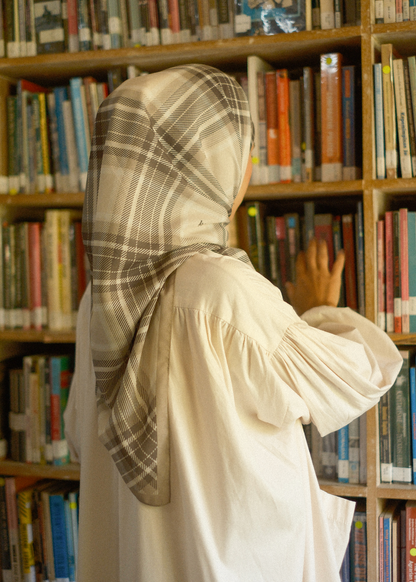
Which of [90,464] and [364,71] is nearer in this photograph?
[90,464]

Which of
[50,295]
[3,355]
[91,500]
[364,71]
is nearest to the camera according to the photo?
[91,500]

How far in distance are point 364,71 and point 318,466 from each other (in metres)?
1.03

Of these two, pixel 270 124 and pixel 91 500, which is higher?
pixel 270 124

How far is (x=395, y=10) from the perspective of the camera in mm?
1335

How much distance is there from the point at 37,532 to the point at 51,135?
4.01ft

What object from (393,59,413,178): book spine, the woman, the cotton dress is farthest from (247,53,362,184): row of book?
the cotton dress

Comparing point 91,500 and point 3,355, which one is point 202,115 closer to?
point 91,500

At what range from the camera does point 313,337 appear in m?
0.95

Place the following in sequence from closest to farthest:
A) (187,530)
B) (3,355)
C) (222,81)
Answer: (187,530), (222,81), (3,355)

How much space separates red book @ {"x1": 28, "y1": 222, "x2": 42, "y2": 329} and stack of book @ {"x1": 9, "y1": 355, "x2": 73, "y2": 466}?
0.14 m

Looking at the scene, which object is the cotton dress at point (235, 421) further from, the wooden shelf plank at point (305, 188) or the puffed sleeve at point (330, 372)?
the wooden shelf plank at point (305, 188)

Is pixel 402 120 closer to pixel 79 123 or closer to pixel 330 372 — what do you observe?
pixel 330 372

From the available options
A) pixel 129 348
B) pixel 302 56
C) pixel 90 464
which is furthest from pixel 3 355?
pixel 302 56

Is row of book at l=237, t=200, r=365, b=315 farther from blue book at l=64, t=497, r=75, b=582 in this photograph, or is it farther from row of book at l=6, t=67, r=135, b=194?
blue book at l=64, t=497, r=75, b=582
